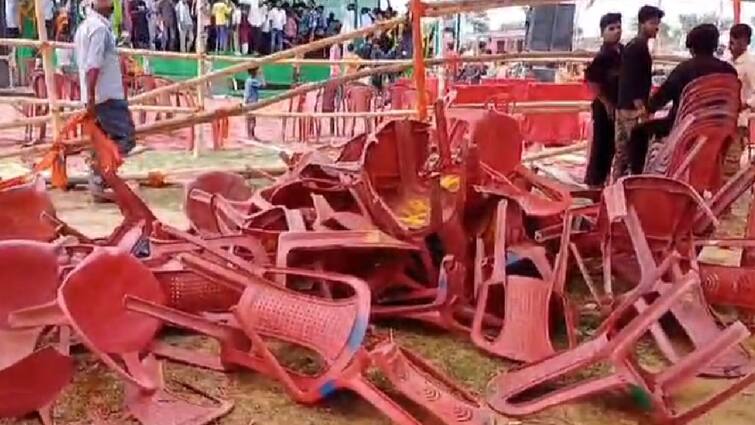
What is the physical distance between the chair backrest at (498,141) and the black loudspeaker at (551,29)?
7.18 m

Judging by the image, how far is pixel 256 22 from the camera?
17078mm

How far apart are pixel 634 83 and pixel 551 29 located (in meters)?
5.99

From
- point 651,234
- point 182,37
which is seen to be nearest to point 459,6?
point 651,234

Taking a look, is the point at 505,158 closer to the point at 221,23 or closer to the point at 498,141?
the point at 498,141

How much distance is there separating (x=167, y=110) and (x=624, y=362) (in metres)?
6.56

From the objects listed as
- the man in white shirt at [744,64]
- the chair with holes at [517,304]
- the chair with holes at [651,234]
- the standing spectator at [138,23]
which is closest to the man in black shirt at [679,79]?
the man in white shirt at [744,64]

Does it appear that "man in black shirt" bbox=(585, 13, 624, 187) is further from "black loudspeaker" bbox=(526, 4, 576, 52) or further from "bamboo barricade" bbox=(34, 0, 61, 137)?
"black loudspeaker" bbox=(526, 4, 576, 52)

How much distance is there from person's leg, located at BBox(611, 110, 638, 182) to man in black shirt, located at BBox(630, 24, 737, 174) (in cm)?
12

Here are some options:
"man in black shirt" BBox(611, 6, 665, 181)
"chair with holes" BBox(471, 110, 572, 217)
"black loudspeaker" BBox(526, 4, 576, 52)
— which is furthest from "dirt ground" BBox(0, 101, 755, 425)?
"black loudspeaker" BBox(526, 4, 576, 52)

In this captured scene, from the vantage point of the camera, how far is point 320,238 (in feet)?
11.6

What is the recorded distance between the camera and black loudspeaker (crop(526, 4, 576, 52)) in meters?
11.5

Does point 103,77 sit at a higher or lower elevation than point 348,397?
higher

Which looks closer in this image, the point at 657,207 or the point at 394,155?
the point at 657,207

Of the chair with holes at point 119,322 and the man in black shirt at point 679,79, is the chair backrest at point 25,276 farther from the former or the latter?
the man in black shirt at point 679,79
